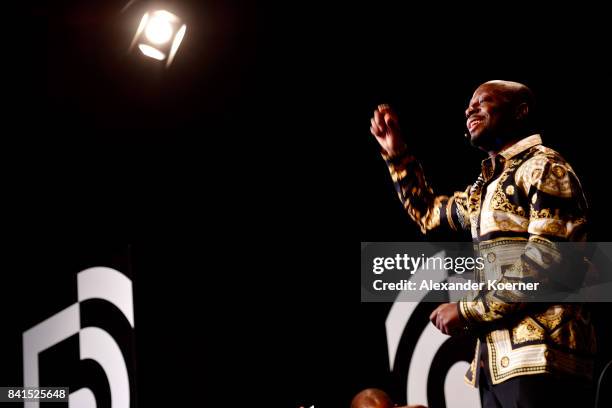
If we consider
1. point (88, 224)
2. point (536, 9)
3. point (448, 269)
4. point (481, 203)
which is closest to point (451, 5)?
point (536, 9)

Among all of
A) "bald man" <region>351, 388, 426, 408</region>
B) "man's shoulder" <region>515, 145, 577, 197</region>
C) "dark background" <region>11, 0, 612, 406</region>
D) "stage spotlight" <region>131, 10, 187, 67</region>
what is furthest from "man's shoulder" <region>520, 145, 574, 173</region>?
"stage spotlight" <region>131, 10, 187, 67</region>

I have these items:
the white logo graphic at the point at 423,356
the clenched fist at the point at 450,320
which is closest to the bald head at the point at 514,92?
the clenched fist at the point at 450,320

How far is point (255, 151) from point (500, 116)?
1408mm

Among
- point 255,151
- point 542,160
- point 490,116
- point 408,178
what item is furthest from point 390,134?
point 255,151

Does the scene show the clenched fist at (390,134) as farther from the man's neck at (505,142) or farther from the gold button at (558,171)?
the gold button at (558,171)

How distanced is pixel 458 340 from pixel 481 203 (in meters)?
1.08

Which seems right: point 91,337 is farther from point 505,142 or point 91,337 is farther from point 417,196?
point 505,142

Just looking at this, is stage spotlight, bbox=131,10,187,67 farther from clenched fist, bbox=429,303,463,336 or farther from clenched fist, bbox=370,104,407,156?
clenched fist, bbox=429,303,463,336

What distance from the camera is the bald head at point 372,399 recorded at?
2.31 meters

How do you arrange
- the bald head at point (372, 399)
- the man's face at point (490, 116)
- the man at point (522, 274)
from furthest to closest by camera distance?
the bald head at point (372, 399) < the man's face at point (490, 116) < the man at point (522, 274)

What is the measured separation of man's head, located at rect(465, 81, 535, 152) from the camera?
5.38 feet

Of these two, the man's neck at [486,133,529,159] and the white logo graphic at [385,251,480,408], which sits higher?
the man's neck at [486,133,529,159]

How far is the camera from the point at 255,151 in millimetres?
2812

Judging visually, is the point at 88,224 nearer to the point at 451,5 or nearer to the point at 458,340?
the point at 458,340
